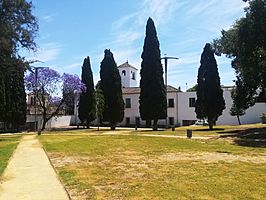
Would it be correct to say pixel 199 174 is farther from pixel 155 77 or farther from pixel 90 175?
pixel 155 77

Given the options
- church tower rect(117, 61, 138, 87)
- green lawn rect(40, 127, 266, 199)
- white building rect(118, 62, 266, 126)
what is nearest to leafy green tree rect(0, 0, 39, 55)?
green lawn rect(40, 127, 266, 199)

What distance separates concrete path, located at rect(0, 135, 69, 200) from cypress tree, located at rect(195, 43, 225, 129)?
29404mm

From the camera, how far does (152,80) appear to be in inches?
1719

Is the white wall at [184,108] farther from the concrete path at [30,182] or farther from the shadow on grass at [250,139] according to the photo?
the concrete path at [30,182]

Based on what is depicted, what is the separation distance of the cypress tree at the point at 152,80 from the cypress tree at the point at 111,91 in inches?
256

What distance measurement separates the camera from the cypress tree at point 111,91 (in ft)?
165

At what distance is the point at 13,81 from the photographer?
52.7 meters

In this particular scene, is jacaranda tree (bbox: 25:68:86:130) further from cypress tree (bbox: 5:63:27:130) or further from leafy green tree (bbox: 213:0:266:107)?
leafy green tree (bbox: 213:0:266:107)

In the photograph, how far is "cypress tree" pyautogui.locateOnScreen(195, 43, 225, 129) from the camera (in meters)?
41.7

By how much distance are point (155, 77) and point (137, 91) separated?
22683mm

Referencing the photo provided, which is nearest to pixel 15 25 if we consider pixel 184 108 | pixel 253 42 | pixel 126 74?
pixel 253 42

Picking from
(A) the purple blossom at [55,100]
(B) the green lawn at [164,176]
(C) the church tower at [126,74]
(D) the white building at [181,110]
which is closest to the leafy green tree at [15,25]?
(B) the green lawn at [164,176]

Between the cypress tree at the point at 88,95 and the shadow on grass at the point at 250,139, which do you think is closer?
the shadow on grass at the point at 250,139

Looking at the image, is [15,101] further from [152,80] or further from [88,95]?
[152,80]
